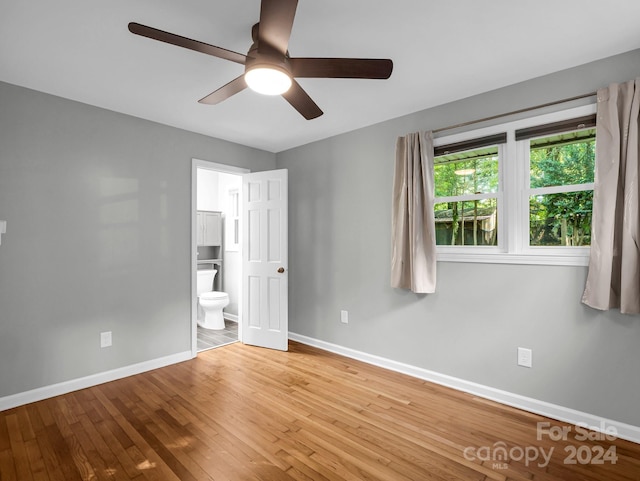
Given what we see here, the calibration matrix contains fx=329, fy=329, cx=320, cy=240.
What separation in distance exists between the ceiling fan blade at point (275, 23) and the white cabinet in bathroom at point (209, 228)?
3.77 m

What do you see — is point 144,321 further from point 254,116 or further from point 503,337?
point 503,337

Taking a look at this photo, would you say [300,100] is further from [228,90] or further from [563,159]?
[563,159]

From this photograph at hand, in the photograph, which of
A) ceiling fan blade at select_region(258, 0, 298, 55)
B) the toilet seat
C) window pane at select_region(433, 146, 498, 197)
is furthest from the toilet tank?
ceiling fan blade at select_region(258, 0, 298, 55)

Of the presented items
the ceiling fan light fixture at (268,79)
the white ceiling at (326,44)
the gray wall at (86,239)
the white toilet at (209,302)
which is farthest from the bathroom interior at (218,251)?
the ceiling fan light fixture at (268,79)

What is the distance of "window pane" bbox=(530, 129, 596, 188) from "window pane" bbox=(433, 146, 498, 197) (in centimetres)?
30

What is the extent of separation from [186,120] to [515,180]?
311cm

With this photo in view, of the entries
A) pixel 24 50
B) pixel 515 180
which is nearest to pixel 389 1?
pixel 515 180

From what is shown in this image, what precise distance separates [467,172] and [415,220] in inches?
24.5

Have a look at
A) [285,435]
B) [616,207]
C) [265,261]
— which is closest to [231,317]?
[265,261]

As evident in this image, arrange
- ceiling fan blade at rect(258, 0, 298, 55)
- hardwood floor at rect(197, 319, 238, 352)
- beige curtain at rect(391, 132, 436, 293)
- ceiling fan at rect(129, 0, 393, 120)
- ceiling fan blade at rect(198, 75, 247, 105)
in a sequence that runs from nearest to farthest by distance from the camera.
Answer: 1. ceiling fan blade at rect(258, 0, 298, 55)
2. ceiling fan at rect(129, 0, 393, 120)
3. ceiling fan blade at rect(198, 75, 247, 105)
4. beige curtain at rect(391, 132, 436, 293)
5. hardwood floor at rect(197, 319, 238, 352)

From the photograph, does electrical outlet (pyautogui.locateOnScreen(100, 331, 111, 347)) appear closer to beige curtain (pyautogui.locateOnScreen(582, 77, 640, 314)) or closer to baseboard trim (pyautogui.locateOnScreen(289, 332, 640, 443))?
baseboard trim (pyautogui.locateOnScreen(289, 332, 640, 443))

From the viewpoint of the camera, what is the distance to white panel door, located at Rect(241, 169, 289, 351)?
12.6 ft

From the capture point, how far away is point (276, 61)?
1648 mm

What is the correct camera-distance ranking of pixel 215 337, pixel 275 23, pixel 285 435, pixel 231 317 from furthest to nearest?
1. pixel 231 317
2. pixel 215 337
3. pixel 285 435
4. pixel 275 23
